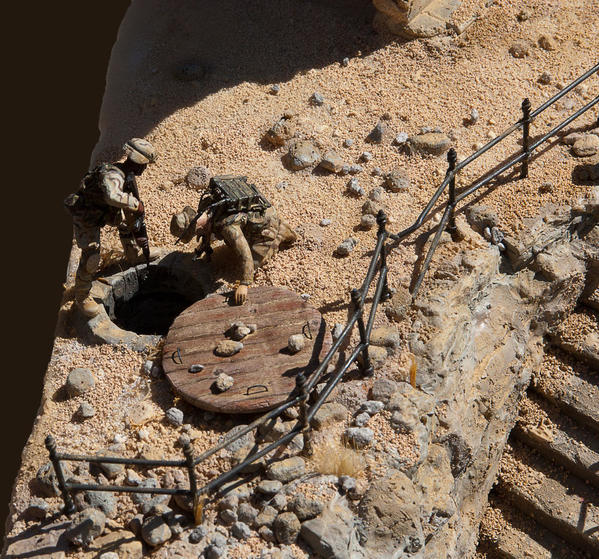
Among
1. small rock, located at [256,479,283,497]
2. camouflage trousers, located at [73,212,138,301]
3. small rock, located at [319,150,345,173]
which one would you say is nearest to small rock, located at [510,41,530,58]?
small rock, located at [319,150,345,173]

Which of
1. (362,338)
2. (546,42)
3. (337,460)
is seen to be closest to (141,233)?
(362,338)

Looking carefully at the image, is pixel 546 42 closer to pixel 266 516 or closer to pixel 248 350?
pixel 248 350

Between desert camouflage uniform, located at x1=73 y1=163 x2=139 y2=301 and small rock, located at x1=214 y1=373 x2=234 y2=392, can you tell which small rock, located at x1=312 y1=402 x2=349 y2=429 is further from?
desert camouflage uniform, located at x1=73 y1=163 x2=139 y2=301

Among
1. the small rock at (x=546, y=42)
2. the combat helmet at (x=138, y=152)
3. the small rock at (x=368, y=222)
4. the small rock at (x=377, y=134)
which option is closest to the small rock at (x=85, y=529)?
the combat helmet at (x=138, y=152)

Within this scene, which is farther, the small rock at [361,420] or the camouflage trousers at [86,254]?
the camouflage trousers at [86,254]

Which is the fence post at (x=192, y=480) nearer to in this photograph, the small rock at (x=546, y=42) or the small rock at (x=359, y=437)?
the small rock at (x=359, y=437)

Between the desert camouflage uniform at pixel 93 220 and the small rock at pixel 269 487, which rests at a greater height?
the desert camouflage uniform at pixel 93 220

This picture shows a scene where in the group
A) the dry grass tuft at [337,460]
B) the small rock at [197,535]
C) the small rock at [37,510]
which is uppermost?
the dry grass tuft at [337,460]
